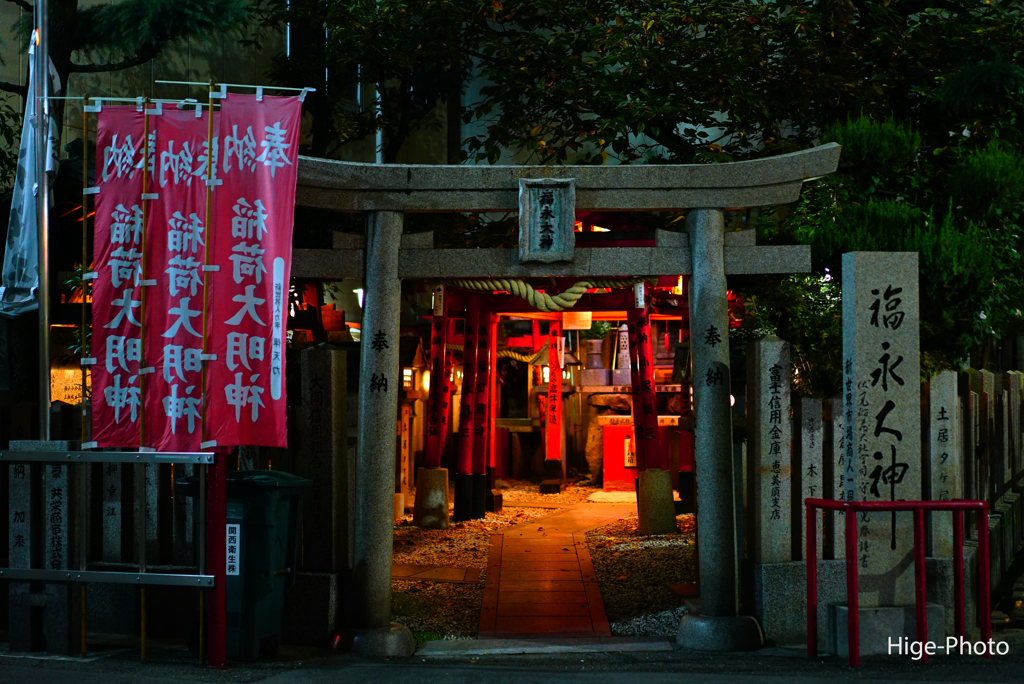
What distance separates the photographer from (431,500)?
16125 millimetres

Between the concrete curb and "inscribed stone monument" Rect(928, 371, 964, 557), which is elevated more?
"inscribed stone monument" Rect(928, 371, 964, 557)

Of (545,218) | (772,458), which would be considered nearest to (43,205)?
(545,218)

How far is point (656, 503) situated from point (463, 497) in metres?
3.78

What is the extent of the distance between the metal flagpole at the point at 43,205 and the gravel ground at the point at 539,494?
13.8 metres

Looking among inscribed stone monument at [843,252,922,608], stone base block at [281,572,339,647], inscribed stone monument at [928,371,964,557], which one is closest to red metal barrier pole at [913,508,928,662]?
inscribed stone monument at [843,252,922,608]

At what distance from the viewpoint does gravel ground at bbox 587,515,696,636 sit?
9.39 meters

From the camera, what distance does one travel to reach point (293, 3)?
715 inches

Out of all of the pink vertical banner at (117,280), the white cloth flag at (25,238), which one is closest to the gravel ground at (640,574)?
the pink vertical banner at (117,280)

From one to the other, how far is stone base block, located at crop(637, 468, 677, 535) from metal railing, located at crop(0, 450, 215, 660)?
29.8 ft

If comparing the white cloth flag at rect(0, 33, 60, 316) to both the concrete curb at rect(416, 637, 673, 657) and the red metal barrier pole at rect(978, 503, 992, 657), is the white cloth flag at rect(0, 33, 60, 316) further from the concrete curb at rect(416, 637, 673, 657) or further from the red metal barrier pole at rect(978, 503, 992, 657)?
the red metal barrier pole at rect(978, 503, 992, 657)

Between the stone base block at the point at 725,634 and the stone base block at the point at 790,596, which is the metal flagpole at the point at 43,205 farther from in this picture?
the stone base block at the point at 790,596

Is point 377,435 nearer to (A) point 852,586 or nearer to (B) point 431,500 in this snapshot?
(A) point 852,586

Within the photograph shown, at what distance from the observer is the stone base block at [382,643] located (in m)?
7.69

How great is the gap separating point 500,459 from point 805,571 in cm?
1777
